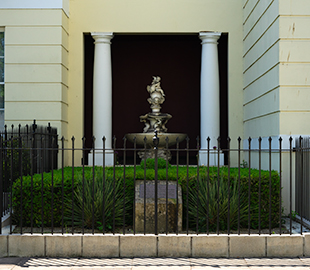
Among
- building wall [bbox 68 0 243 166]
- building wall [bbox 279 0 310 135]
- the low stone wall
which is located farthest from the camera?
building wall [bbox 68 0 243 166]

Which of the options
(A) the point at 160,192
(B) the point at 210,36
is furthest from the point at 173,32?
(A) the point at 160,192

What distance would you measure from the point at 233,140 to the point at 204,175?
4.30 metres

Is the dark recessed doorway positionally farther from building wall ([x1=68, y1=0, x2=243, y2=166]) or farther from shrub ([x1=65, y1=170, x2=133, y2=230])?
shrub ([x1=65, y1=170, x2=133, y2=230])

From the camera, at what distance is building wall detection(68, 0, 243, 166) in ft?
36.9

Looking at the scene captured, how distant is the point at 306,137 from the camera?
7.66 meters

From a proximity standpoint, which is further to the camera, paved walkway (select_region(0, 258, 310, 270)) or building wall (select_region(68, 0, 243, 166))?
building wall (select_region(68, 0, 243, 166))

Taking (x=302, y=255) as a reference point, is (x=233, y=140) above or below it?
above

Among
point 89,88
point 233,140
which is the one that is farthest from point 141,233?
point 89,88

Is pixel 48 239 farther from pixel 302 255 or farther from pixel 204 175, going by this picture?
pixel 302 255

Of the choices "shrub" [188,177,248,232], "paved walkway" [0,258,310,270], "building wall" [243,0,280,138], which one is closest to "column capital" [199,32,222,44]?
"building wall" [243,0,280,138]

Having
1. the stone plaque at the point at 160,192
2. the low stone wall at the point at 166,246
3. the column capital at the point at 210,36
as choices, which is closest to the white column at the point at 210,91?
the column capital at the point at 210,36

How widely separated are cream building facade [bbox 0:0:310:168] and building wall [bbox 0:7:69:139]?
2 cm

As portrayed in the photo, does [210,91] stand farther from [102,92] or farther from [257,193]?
[257,193]

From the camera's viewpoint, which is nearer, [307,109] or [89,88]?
[307,109]
